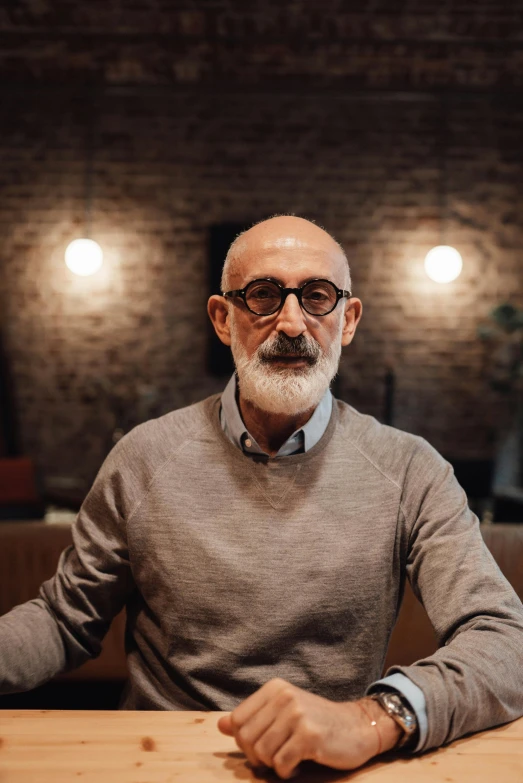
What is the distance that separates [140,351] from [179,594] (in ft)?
12.9

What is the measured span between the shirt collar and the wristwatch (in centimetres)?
52

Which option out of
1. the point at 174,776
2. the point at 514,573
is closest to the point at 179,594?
the point at 174,776

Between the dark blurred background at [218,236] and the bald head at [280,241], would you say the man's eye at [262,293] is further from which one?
the dark blurred background at [218,236]

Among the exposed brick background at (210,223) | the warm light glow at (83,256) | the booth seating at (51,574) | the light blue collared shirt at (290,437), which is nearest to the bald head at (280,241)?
the light blue collared shirt at (290,437)

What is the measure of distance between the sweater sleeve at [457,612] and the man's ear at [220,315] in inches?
19.4

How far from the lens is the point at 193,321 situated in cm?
495

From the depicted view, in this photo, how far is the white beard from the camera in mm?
1254

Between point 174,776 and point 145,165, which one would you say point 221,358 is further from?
point 174,776

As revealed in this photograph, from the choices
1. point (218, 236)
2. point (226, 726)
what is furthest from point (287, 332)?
point (218, 236)

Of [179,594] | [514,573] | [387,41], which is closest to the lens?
[179,594]

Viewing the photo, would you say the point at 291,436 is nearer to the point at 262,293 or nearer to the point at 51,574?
the point at 262,293

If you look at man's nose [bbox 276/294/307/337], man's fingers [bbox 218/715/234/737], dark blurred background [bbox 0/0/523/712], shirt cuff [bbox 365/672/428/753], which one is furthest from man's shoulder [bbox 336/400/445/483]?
dark blurred background [bbox 0/0/523/712]

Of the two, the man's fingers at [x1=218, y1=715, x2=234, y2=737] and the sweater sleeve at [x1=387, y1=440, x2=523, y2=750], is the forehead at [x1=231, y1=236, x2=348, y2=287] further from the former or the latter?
the man's fingers at [x1=218, y1=715, x2=234, y2=737]

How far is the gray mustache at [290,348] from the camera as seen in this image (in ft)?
4.09
